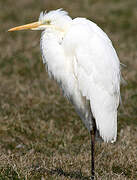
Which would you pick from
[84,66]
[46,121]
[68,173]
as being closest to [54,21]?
[84,66]

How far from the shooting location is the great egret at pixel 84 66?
4523mm

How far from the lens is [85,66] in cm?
448

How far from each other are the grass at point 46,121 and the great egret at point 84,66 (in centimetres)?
61

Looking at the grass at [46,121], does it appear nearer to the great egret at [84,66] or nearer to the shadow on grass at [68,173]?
the shadow on grass at [68,173]

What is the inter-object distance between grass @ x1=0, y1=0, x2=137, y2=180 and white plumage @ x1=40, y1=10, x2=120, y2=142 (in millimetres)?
706

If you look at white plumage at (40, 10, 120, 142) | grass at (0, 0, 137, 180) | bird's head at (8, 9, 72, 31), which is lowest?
grass at (0, 0, 137, 180)

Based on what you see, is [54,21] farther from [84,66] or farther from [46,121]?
[46,121]

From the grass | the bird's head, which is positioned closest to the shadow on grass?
the grass

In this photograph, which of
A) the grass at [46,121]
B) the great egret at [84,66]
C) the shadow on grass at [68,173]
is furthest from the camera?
the grass at [46,121]

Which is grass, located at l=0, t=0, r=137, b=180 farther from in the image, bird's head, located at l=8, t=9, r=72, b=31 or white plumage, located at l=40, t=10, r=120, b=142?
bird's head, located at l=8, t=9, r=72, b=31

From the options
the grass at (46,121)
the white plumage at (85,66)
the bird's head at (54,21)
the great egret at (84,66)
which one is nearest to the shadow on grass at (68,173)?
the grass at (46,121)

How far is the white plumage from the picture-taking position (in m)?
4.52

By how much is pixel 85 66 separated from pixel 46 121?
8.55 feet

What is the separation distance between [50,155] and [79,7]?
7.86 m
